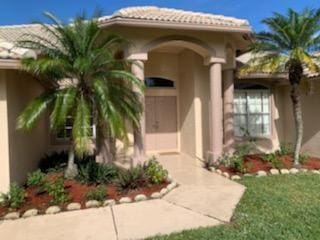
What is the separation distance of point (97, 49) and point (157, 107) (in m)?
6.23

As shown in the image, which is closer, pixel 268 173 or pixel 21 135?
pixel 21 135

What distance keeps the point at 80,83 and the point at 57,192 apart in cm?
320

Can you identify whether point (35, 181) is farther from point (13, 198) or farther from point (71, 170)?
point (13, 198)

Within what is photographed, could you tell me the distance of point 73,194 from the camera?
920cm

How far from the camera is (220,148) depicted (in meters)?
12.9

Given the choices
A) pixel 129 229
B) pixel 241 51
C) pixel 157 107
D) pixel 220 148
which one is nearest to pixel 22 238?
pixel 129 229

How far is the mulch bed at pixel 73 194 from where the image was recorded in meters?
8.55

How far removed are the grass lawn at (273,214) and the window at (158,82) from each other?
21.7ft

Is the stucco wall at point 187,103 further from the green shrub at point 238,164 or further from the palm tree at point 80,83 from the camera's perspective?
the palm tree at point 80,83

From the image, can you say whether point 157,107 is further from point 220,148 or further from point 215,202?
point 215,202

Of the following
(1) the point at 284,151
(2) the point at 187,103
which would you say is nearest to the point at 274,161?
(1) the point at 284,151

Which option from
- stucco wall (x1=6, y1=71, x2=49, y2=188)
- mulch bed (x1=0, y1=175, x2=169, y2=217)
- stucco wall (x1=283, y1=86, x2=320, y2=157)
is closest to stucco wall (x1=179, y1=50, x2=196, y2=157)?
mulch bed (x1=0, y1=175, x2=169, y2=217)

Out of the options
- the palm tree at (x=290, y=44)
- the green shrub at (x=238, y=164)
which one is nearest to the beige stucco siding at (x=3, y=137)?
the green shrub at (x=238, y=164)

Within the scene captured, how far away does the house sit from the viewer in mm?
10312
